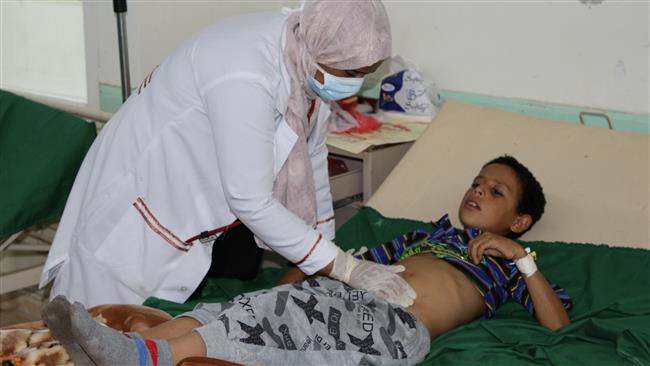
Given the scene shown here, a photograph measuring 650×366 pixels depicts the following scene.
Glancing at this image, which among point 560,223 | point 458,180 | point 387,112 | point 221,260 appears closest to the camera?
point 221,260

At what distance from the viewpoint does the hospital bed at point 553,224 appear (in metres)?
1.99

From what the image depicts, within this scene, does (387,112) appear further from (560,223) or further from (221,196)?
(221,196)

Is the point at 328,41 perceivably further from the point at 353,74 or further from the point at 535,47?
the point at 535,47

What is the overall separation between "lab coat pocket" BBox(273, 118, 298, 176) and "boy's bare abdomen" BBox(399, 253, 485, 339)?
0.47 m

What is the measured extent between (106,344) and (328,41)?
0.83 meters

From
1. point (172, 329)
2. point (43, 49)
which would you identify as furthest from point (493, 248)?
point (43, 49)

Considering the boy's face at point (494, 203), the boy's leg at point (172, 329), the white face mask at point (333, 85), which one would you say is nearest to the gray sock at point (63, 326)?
the boy's leg at point (172, 329)

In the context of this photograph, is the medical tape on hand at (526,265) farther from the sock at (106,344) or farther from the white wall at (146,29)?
the white wall at (146,29)

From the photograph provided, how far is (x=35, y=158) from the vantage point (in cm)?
284

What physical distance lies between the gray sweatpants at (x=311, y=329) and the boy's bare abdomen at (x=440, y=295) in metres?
0.12

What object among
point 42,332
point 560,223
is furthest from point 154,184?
point 560,223

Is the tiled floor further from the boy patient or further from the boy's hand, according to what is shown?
the boy's hand

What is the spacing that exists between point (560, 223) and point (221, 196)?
Result: 112 cm

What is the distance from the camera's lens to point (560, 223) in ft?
8.30
